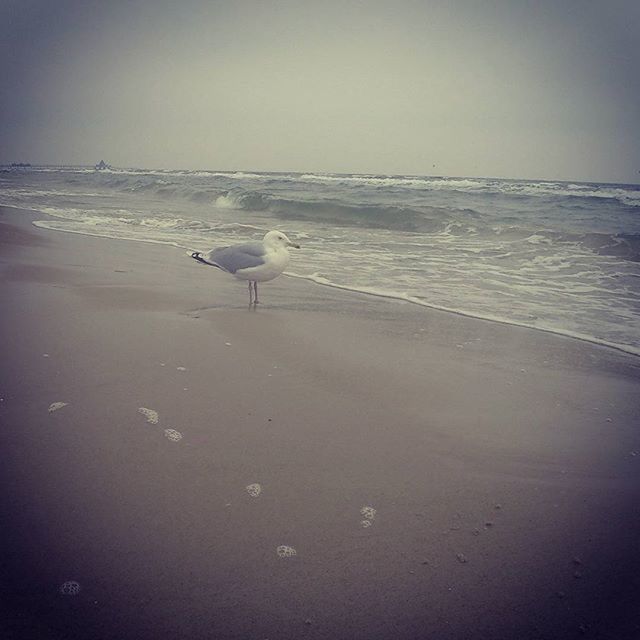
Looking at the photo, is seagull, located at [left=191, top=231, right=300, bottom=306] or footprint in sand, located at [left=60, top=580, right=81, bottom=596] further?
seagull, located at [left=191, top=231, right=300, bottom=306]

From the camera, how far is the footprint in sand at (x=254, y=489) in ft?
6.54

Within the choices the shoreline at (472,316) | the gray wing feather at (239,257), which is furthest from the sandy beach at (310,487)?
the gray wing feather at (239,257)

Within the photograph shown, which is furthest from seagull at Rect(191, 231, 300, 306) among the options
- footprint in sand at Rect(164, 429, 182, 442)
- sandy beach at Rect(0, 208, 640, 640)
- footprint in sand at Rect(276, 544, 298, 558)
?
footprint in sand at Rect(276, 544, 298, 558)

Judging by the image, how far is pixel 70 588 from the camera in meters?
1.50

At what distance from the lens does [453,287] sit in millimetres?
6254

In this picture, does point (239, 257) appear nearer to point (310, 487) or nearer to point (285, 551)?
point (310, 487)

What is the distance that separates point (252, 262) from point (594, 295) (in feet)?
14.2

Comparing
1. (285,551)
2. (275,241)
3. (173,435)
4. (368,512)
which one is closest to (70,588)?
(285,551)

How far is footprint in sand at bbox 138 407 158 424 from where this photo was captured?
2497mm

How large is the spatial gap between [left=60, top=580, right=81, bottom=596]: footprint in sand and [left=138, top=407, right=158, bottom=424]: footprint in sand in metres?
1.01

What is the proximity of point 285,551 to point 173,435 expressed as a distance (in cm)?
92

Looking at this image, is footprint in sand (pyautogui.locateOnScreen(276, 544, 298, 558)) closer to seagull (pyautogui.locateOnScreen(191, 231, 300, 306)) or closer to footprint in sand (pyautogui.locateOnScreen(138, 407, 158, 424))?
footprint in sand (pyautogui.locateOnScreen(138, 407, 158, 424))

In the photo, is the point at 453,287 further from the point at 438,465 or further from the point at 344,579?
the point at 344,579

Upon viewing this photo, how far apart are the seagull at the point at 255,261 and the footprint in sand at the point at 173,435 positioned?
284 centimetres
